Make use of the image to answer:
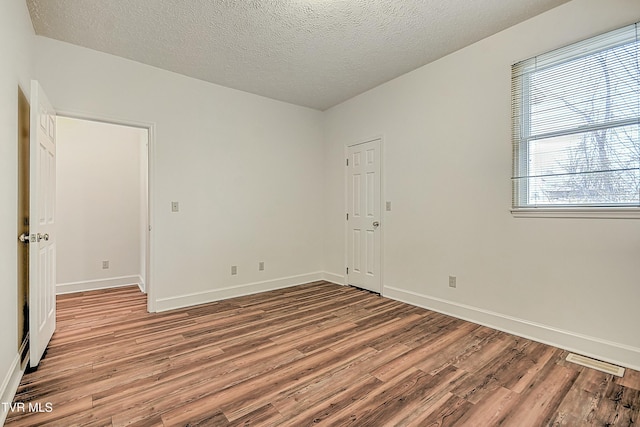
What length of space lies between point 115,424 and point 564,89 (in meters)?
3.89

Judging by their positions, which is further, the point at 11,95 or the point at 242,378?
the point at 242,378

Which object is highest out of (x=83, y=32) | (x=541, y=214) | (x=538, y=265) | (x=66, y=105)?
(x=83, y=32)

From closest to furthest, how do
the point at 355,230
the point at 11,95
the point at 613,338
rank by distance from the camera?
the point at 11,95
the point at 613,338
the point at 355,230

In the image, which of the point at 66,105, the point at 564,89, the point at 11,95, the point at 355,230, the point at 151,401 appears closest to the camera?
the point at 151,401

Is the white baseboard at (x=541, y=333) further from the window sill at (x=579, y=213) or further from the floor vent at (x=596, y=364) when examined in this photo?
the window sill at (x=579, y=213)

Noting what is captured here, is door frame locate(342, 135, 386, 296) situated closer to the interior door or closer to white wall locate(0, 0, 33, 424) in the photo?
the interior door

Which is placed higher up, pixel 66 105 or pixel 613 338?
pixel 66 105

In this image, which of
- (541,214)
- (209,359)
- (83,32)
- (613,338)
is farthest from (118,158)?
(613,338)

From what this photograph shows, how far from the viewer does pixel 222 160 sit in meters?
4.00

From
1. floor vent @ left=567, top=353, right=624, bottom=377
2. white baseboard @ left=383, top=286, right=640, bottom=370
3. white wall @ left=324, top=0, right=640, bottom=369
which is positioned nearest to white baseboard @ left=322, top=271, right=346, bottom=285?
white wall @ left=324, top=0, right=640, bottom=369

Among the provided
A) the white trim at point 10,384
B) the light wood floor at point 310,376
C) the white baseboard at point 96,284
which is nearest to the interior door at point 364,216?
the light wood floor at point 310,376

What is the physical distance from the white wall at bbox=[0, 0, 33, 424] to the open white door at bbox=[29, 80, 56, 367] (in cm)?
9

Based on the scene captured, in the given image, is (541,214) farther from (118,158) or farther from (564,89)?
(118,158)

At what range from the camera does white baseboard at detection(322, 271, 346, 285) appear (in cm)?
472
